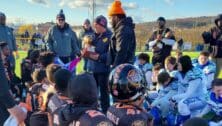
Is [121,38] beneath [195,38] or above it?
above

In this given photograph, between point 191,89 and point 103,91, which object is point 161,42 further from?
point 191,89

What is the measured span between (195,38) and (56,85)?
4865 cm

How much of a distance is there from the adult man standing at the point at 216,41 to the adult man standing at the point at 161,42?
0.78 meters

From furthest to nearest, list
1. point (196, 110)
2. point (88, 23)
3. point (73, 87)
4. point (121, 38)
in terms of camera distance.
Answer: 1. point (88, 23)
2. point (196, 110)
3. point (121, 38)
4. point (73, 87)

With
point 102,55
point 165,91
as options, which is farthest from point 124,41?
point 165,91

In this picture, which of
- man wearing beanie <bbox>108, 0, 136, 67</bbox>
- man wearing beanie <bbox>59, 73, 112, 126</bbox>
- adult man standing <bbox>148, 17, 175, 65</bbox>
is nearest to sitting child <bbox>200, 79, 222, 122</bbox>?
man wearing beanie <bbox>108, 0, 136, 67</bbox>

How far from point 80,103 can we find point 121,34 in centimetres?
349

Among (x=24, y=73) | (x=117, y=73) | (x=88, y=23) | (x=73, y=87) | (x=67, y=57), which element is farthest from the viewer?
(x=88, y=23)

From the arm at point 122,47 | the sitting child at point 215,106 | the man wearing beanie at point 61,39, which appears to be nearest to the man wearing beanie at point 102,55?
the arm at point 122,47

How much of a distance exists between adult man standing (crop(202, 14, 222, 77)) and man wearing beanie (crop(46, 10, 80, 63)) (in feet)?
9.76

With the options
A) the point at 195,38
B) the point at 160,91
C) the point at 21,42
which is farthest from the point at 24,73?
the point at 195,38

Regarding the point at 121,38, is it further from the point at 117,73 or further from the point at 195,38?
the point at 195,38

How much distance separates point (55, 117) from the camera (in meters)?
3.86

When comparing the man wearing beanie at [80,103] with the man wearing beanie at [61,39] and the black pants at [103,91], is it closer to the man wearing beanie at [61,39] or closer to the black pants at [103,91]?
the black pants at [103,91]
